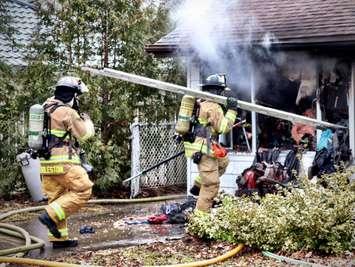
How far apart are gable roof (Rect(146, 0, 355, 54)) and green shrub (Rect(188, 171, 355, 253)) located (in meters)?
3.06

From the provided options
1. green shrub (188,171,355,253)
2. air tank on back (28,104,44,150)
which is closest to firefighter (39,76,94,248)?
air tank on back (28,104,44,150)

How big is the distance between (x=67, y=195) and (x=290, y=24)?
4.67m

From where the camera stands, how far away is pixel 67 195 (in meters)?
7.82

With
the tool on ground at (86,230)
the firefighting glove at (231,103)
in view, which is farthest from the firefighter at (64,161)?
the firefighting glove at (231,103)

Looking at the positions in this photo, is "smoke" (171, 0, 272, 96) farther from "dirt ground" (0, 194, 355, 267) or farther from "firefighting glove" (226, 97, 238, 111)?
"dirt ground" (0, 194, 355, 267)

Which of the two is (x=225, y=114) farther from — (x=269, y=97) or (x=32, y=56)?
(x=32, y=56)

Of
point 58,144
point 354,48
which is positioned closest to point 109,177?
point 58,144

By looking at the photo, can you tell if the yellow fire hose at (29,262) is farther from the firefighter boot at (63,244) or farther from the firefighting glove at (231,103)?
the firefighting glove at (231,103)

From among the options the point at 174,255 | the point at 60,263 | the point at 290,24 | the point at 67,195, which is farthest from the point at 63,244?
the point at 290,24

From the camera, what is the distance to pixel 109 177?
11.8 m

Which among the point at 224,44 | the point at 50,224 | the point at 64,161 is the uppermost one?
the point at 224,44

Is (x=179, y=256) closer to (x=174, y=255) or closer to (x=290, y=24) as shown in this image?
(x=174, y=255)

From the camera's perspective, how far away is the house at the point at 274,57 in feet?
32.1

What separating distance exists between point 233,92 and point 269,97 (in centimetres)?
64
